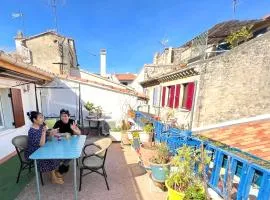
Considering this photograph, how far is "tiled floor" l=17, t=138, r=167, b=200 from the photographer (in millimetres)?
3237

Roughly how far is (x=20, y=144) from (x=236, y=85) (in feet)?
23.2

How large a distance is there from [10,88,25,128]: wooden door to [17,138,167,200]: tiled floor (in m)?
2.47

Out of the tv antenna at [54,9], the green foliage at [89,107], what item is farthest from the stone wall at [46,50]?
the green foliage at [89,107]

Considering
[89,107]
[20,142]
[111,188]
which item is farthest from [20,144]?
[89,107]

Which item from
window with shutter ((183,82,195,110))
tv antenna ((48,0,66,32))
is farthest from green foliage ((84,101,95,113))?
tv antenna ((48,0,66,32))

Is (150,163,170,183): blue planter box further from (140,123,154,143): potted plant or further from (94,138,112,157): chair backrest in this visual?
(140,123,154,143): potted plant

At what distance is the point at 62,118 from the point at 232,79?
611 centimetres

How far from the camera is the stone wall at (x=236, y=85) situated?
6.03 meters

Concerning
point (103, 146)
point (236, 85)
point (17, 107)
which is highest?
point (236, 85)

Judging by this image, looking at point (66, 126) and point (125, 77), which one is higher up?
point (125, 77)

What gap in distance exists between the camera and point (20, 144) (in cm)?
355

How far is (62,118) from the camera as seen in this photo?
14.0 feet

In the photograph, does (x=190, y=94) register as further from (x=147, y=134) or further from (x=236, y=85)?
(x=147, y=134)

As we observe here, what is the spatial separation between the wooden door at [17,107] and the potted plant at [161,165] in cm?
441
